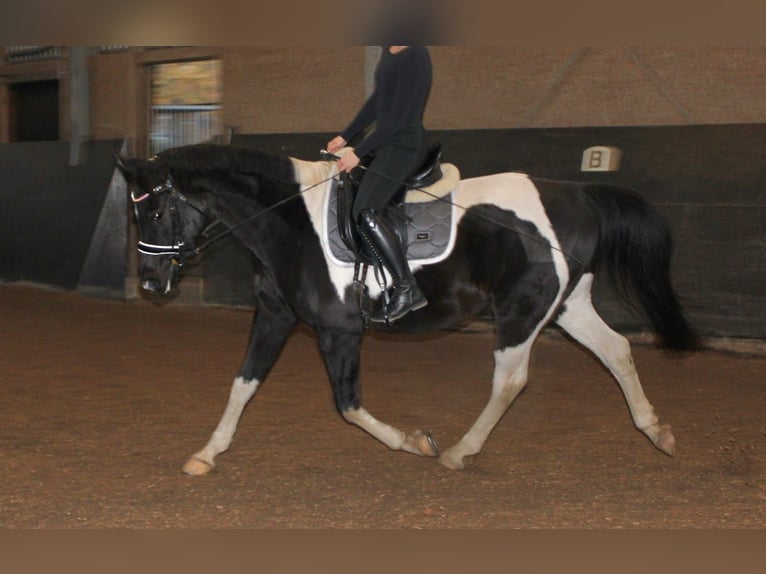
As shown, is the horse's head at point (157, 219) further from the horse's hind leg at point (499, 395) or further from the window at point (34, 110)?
the window at point (34, 110)

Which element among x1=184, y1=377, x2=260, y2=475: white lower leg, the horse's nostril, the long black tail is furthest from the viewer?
the long black tail

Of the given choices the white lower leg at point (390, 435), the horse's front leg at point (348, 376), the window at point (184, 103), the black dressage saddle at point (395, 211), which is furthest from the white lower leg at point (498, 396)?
the window at point (184, 103)

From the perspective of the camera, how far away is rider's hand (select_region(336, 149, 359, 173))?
503cm

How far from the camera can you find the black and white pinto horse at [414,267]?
16.5 ft

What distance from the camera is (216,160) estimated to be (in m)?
5.09

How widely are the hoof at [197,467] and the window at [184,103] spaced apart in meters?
9.43

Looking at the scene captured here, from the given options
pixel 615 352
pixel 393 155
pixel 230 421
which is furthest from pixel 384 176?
pixel 615 352

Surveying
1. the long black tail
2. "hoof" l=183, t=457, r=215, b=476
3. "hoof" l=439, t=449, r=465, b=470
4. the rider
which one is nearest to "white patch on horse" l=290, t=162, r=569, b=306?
the rider

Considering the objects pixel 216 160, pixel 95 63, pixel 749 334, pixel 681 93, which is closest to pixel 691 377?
pixel 749 334

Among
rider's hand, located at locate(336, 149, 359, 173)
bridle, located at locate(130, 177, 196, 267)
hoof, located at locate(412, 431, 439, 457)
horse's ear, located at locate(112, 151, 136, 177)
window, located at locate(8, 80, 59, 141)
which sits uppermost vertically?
rider's hand, located at locate(336, 149, 359, 173)

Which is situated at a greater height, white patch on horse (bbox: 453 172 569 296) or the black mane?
the black mane

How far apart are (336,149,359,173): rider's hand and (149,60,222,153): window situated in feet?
30.4

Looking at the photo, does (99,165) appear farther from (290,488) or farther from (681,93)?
(290,488)

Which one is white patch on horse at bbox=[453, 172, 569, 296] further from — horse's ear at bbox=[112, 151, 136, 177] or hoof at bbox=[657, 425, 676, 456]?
horse's ear at bbox=[112, 151, 136, 177]
